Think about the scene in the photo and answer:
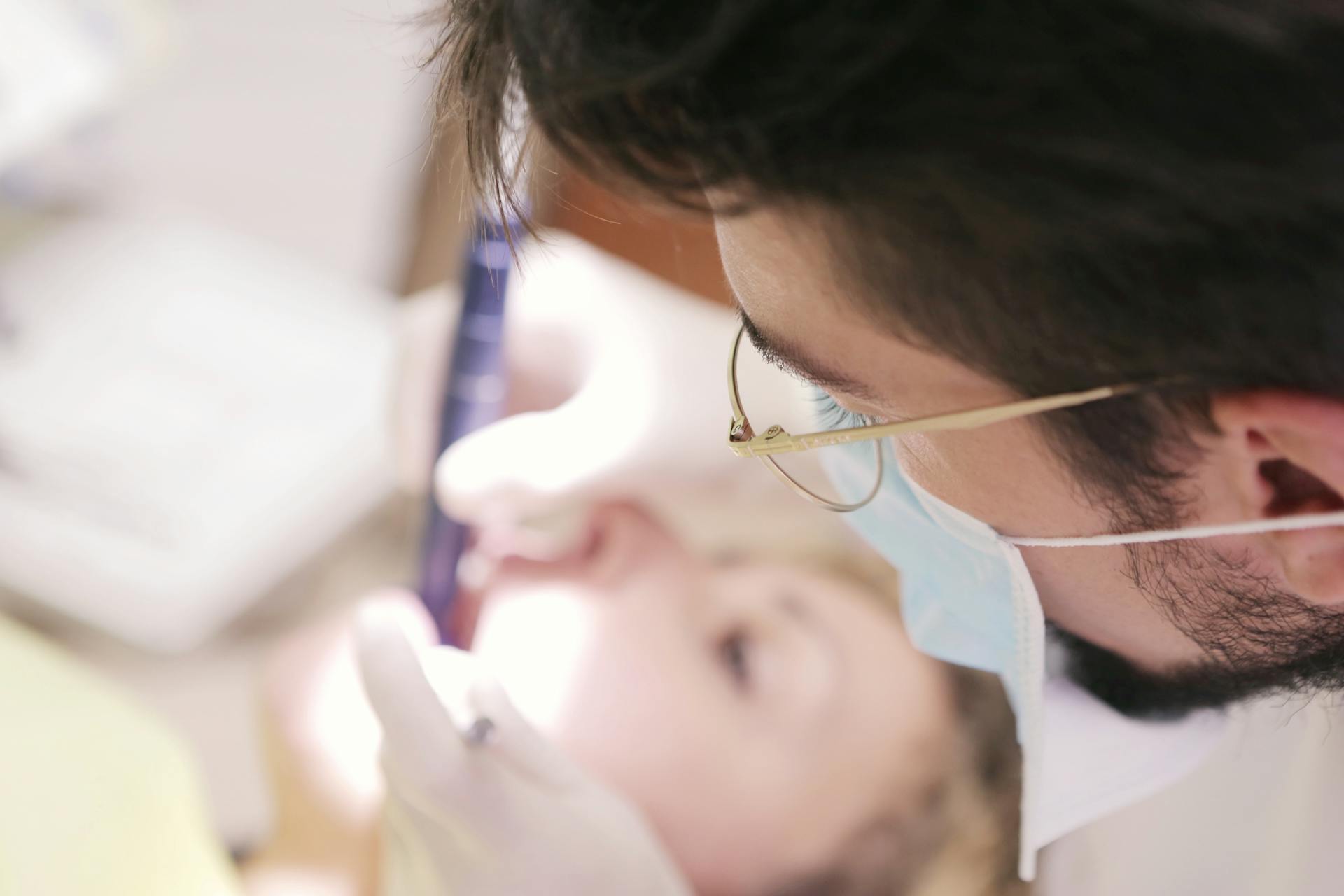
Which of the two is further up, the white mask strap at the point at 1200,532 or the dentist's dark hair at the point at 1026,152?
the dentist's dark hair at the point at 1026,152

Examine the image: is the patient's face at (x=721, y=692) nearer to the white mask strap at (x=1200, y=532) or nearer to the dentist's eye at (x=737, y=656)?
the dentist's eye at (x=737, y=656)

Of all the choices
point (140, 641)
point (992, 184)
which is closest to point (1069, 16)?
point (992, 184)

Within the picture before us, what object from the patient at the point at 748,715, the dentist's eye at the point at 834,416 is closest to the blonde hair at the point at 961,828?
the patient at the point at 748,715

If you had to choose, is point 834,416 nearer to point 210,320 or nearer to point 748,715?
point 748,715

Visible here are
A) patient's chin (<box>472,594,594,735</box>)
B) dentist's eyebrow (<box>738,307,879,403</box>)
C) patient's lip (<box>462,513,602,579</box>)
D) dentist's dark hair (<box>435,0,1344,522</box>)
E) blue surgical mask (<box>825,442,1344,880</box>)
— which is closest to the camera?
dentist's dark hair (<box>435,0,1344,522</box>)

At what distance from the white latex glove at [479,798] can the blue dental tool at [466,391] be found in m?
0.26

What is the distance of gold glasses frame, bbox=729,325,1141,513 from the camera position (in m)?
0.44

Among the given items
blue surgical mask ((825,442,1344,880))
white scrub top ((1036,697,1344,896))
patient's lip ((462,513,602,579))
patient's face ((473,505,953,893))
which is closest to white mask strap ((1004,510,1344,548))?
blue surgical mask ((825,442,1344,880))

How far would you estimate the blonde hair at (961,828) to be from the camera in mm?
904

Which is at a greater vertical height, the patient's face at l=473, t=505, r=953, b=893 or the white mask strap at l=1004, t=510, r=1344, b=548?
the white mask strap at l=1004, t=510, r=1344, b=548

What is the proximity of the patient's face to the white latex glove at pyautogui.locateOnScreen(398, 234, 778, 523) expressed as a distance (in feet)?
0.24

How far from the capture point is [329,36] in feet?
4.54

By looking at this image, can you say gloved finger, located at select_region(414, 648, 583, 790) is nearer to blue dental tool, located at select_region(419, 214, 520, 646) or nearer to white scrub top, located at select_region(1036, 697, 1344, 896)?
blue dental tool, located at select_region(419, 214, 520, 646)

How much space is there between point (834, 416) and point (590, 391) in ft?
1.35
